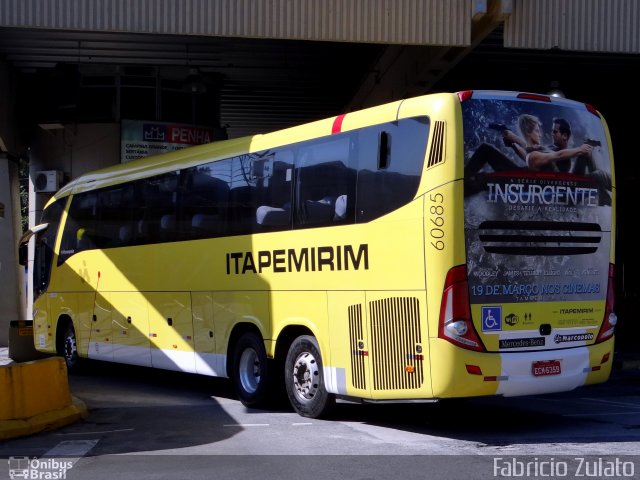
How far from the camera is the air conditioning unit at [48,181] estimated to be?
22.3m

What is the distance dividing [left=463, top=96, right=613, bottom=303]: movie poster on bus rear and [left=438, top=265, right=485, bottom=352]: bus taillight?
0.50 ft

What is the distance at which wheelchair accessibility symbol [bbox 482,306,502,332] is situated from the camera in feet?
29.9

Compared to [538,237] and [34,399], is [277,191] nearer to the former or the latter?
[538,237]

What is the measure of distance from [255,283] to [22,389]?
10.3 ft

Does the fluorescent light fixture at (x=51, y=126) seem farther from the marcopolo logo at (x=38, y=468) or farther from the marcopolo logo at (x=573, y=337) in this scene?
the marcopolo logo at (x=573, y=337)

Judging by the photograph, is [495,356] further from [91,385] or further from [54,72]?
[54,72]

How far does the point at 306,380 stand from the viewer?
35.6 feet

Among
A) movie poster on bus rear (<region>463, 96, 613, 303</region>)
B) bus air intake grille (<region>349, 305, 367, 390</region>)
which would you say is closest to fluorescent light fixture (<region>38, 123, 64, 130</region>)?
bus air intake grille (<region>349, 305, 367, 390</region>)

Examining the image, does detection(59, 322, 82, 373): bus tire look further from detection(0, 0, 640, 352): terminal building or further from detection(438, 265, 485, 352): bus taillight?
detection(438, 265, 485, 352): bus taillight

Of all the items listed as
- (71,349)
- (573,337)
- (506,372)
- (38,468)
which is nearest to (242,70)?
(71,349)

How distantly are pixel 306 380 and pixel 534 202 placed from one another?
3.37 m

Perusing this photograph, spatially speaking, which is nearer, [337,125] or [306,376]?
[337,125]

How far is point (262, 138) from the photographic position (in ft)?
39.0

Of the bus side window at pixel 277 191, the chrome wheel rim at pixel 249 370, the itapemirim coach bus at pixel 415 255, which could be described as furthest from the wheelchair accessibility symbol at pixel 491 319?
the chrome wheel rim at pixel 249 370
